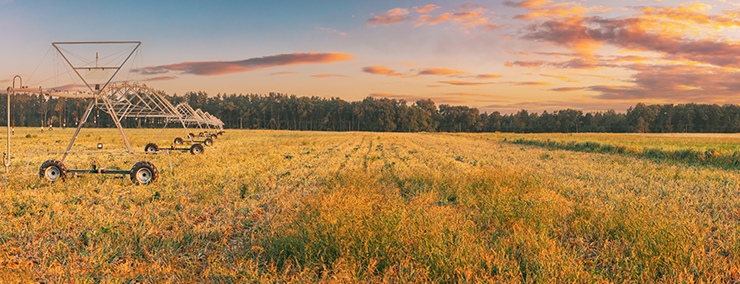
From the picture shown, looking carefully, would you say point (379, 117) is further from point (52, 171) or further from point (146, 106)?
point (52, 171)

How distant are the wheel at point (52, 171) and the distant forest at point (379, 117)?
515ft

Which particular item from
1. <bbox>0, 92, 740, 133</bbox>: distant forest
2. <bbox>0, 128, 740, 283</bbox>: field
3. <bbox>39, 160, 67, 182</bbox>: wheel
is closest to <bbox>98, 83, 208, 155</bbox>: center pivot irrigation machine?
<bbox>39, 160, 67, 182</bbox>: wheel

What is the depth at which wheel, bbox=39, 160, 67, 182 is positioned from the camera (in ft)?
38.5

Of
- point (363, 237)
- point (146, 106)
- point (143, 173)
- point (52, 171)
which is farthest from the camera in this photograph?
point (146, 106)

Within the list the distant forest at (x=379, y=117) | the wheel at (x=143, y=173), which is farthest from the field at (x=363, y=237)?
the distant forest at (x=379, y=117)

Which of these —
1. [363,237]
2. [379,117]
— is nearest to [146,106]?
[363,237]

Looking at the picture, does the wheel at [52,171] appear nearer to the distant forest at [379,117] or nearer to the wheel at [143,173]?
the wheel at [143,173]

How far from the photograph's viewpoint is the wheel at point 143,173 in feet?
37.7

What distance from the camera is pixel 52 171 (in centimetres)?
1192

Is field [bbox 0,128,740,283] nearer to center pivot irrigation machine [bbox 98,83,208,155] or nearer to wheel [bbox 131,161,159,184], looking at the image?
wheel [bbox 131,161,159,184]

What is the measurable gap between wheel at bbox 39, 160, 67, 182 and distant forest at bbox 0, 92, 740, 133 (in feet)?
515

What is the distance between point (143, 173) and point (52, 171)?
9.87 feet

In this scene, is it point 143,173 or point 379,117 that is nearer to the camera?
point 143,173

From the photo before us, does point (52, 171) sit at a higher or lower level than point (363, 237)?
higher
